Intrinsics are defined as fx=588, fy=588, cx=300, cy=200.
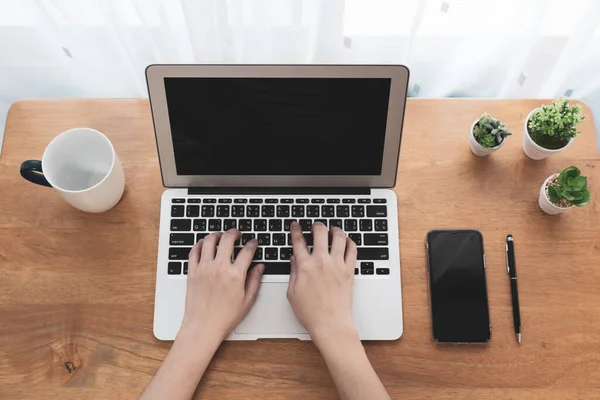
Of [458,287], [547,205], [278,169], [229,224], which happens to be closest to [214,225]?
[229,224]

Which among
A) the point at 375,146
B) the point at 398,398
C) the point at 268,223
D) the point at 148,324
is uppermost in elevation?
the point at 375,146

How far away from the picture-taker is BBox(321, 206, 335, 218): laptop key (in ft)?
3.01

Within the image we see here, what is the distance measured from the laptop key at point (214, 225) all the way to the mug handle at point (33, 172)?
243 mm

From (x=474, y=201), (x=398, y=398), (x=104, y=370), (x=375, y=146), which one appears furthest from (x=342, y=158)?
(x=104, y=370)

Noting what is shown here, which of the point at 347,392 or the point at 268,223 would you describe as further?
the point at 268,223

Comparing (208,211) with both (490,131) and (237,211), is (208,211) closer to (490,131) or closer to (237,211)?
(237,211)

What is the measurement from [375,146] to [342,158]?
0.05 m

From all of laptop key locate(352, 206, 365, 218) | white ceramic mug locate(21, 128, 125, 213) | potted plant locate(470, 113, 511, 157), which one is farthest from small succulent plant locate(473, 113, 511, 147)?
white ceramic mug locate(21, 128, 125, 213)

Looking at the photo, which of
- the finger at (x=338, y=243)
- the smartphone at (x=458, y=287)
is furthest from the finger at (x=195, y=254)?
the smartphone at (x=458, y=287)

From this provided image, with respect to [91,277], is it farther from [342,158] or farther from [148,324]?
[342,158]

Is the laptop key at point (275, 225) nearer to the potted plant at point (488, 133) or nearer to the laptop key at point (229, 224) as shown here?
the laptop key at point (229, 224)

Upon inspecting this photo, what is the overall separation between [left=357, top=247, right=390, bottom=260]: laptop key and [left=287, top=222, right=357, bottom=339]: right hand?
0.02m

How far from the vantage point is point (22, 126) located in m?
1.01

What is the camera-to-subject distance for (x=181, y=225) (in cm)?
92
